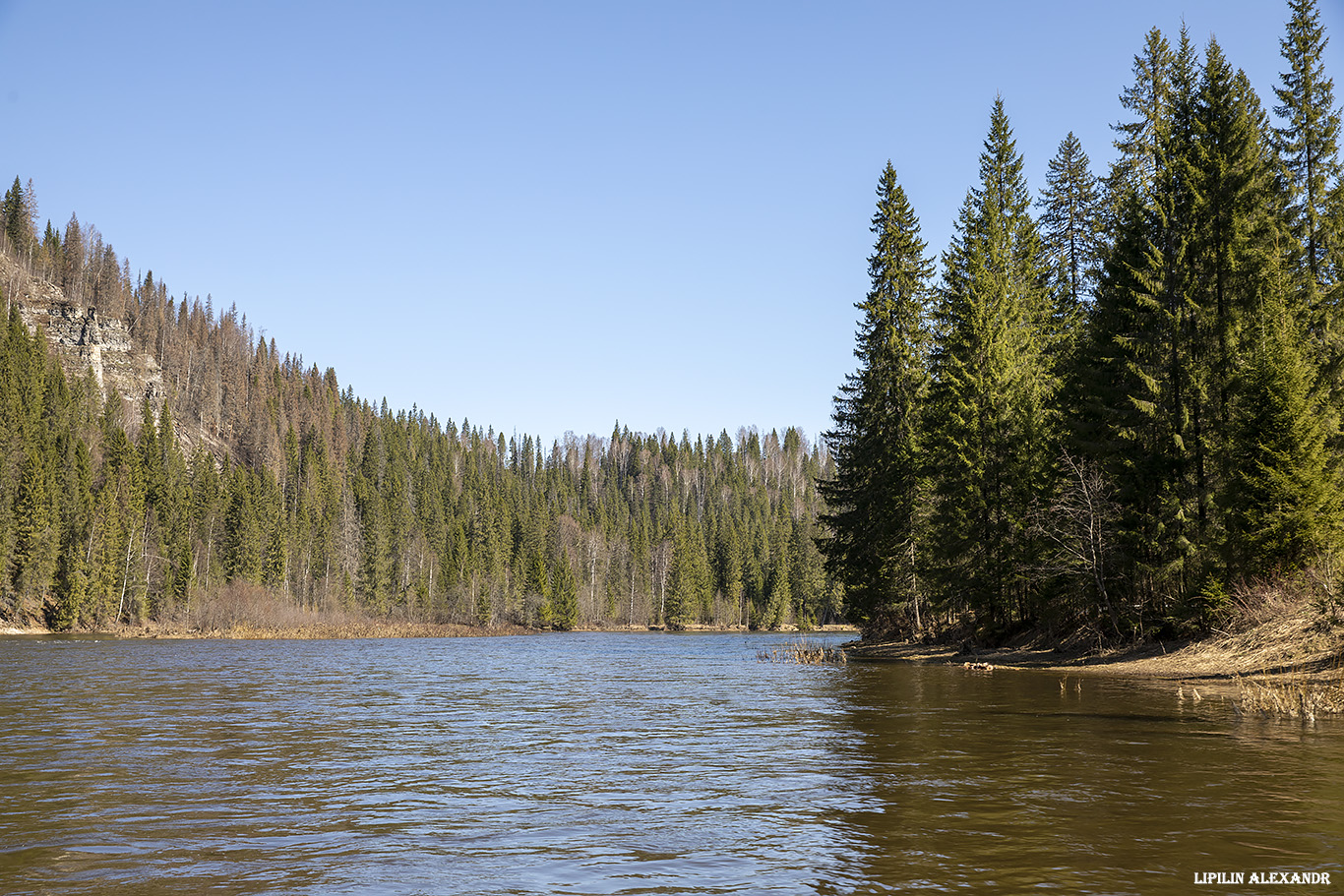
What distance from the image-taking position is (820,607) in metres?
Answer: 132

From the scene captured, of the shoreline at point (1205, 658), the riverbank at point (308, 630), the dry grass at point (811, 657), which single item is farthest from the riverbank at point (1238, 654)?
the riverbank at point (308, 630)

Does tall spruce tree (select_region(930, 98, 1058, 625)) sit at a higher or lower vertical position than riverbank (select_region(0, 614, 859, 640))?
higher

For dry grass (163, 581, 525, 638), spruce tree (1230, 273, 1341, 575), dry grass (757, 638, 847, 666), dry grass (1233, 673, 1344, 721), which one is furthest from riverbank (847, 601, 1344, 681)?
dry grass (163, 581, 525, 638)

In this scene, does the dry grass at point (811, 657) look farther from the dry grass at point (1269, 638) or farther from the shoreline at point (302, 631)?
the shoreline at point (302, 631)

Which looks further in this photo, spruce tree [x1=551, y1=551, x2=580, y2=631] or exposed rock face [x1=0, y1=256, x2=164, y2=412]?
exposed rock face [x1=0, y1=256, x2=164, y2=412]


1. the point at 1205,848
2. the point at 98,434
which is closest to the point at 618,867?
the point at 1205,848

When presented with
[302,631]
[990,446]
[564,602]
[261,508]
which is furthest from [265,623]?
[990,446]

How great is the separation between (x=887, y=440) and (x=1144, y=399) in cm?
1811

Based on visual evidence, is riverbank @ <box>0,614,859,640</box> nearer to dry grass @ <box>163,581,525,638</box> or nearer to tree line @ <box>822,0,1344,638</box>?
dry grass @ <box>163,581,525,638</box>

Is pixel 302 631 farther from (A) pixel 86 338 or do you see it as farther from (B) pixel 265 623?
(A) pixel 86 338

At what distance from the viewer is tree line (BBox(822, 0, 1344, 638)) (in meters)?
29.0

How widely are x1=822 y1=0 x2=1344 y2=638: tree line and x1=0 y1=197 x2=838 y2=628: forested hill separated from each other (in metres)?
24.1

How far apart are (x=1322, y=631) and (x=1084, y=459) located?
1352 cm

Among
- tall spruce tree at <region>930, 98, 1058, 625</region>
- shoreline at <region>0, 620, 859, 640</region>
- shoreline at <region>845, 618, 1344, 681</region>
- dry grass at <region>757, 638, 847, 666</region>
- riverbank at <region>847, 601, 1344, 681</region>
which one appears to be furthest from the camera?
shoreline at <region>0, 620, 859, 640</region>
